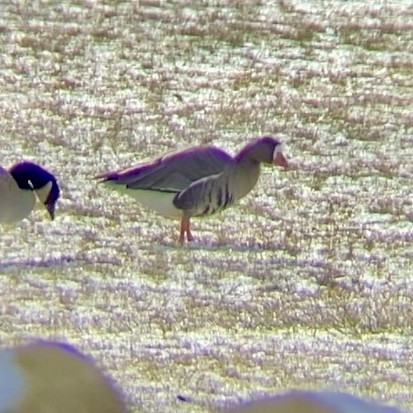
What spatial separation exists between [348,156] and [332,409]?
2.52m

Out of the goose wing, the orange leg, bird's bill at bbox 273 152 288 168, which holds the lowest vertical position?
the orange leg

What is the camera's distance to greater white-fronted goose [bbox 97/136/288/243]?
370 centimetres

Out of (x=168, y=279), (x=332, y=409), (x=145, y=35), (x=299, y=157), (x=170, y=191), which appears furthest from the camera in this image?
(x=145, y=35)

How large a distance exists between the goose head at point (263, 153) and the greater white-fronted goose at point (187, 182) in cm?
5

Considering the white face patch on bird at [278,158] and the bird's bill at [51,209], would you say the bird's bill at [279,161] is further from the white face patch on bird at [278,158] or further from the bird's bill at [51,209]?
the bird's bill at [51,209]

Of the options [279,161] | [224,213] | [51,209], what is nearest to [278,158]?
[279,161]

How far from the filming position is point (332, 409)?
210cm

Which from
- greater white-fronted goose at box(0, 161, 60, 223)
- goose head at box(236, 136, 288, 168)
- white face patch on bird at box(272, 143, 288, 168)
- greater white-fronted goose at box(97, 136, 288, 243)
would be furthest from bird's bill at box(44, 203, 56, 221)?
white face patch on bird at box(272, 143, 288, 168)

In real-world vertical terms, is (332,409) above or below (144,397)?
above

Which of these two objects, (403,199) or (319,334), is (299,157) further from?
(319,334)

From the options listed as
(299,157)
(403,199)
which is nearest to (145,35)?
(299,157)

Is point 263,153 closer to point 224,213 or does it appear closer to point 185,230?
point 224,213

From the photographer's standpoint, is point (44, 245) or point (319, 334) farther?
point (44, 245)

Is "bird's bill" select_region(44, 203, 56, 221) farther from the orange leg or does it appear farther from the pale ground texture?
the orange leg
